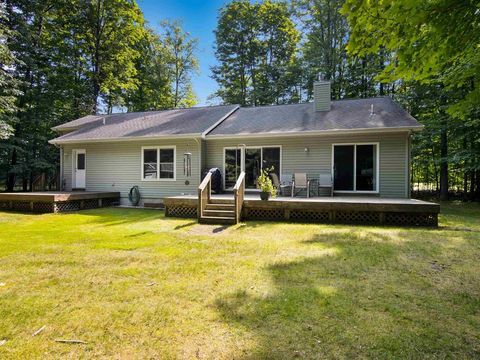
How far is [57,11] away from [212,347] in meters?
21.9

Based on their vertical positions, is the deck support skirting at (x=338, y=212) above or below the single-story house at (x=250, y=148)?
below

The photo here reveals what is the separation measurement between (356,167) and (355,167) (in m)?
0.03

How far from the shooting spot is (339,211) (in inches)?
290

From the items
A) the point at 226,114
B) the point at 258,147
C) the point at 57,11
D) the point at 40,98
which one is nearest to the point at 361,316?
the point at 258,147

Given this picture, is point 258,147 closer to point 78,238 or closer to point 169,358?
point 78,238

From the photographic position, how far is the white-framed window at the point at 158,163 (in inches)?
430

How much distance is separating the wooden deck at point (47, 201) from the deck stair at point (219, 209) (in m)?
5.22

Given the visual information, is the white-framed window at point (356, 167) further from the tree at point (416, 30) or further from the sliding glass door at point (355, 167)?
the tree at point (416, 30)

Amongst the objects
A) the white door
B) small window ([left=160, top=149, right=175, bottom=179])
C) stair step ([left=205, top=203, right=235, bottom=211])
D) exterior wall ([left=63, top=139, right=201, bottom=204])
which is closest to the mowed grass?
stair step ([left=205, top=203, right=235, bottom=211])

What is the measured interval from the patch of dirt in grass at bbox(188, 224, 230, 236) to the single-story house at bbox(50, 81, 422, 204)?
3752 millimetres

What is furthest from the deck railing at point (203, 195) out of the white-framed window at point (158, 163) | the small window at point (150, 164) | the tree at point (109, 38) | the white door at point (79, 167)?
the tree at point (109, 38)

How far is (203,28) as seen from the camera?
2492 cm

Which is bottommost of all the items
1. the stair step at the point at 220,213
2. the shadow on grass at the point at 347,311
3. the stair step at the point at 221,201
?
the shadow on grass at the point at 347,311

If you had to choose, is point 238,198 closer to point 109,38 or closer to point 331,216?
point 331,216
